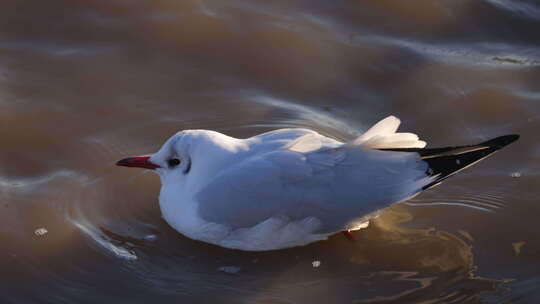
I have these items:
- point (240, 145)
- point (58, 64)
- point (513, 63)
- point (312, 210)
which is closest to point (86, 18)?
point (58, 64)

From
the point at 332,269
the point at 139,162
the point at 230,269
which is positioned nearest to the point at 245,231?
the point at 230,269

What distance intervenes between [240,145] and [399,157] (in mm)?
996

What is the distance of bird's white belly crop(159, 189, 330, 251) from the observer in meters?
4.89

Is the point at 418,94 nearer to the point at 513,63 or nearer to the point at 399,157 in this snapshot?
the point at 513,63

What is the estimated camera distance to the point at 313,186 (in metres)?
4.90

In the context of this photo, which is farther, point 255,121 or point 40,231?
point 255,121

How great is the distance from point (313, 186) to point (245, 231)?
1.61ft

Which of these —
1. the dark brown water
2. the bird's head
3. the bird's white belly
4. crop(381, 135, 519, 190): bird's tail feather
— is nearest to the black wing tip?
crop(381, 135, 519, 190): bird's tail feather

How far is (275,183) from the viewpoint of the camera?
4.84m

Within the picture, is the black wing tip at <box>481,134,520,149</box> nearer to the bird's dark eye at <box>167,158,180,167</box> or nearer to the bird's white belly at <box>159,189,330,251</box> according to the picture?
the bird's white belly at <box>159,189,330,251</box>

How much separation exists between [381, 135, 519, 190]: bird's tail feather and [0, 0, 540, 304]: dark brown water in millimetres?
536

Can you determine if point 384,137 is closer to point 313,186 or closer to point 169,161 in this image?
point 313,186

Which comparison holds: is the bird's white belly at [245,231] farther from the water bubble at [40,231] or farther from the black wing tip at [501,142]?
the black wing tip at [501,142]

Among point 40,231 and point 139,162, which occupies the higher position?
point 139,162
